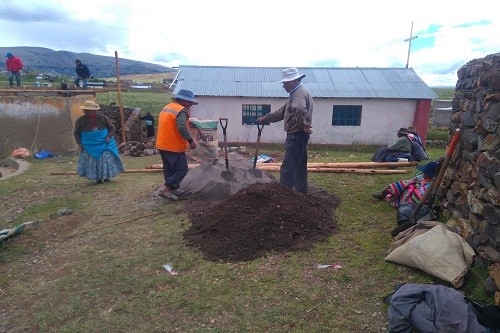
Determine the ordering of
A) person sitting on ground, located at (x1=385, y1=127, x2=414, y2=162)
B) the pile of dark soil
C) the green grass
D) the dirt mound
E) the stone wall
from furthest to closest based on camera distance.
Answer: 1. the green grass
2. person sitting on ground, located at (x1=385, y1=127, x2=414, y2=162)
3. the dirt mound
4. the pile of dark soil
5. the stone wall

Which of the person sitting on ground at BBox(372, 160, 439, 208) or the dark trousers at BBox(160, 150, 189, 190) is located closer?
the person sitting on ground at BBox(372, 160, 439, 208)

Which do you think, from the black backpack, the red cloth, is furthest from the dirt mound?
the red cloth

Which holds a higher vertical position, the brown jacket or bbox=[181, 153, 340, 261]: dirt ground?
the brown jacket

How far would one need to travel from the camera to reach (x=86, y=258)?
4.57 metres

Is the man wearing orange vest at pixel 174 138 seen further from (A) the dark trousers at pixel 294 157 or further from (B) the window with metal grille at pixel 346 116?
(B) the window with metal grille at pixel 346 116

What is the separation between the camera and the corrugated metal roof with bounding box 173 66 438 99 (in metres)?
16.7

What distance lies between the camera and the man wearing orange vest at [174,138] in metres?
6.34

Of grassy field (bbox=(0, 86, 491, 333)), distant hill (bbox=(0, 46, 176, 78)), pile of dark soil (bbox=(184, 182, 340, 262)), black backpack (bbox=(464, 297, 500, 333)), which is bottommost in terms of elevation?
grassy field (bbox=(0, 86, 491, 333))

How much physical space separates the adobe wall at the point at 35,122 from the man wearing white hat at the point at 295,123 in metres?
9.49

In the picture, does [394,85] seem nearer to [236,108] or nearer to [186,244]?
[236,108]

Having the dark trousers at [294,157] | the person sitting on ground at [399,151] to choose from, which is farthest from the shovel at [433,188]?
the person sitting on ground at [399,151]

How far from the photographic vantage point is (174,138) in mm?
6449

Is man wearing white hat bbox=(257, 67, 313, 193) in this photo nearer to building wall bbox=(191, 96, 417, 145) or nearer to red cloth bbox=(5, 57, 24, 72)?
building wall bbox=(191, 96, 417, 145)

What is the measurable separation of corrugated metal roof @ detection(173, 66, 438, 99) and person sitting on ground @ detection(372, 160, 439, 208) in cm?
1122
